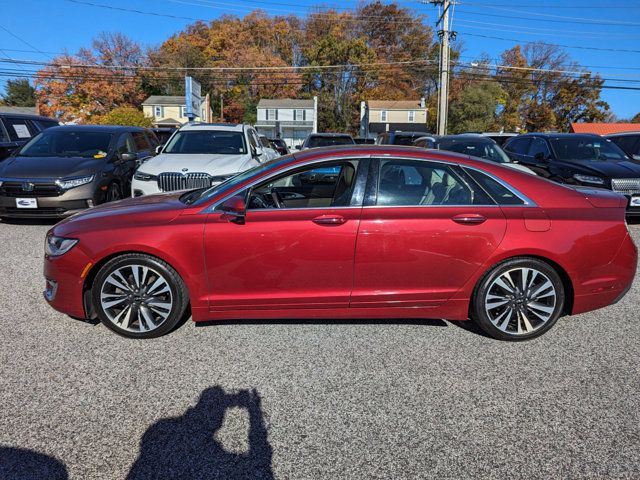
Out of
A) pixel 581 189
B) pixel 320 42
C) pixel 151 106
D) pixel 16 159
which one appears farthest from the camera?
pixel 320 42

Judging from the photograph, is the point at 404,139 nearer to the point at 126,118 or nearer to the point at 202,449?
the point at 202,449

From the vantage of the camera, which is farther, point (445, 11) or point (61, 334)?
point (445, 11)

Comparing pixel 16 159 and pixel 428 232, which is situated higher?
pixel 16 159

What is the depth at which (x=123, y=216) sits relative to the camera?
12.9 feet

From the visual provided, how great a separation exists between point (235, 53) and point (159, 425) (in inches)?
2872

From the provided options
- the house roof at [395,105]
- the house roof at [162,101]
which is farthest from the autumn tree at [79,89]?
the house roof at [395,105]

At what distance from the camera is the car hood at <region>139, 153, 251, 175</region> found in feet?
25.7

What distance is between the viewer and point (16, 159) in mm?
8672

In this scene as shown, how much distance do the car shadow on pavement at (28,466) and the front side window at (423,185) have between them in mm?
2828

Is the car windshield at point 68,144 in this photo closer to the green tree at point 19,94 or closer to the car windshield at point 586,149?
the car windshield at point 586,149

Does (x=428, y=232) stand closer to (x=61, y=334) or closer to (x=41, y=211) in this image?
(x=61, y=334)

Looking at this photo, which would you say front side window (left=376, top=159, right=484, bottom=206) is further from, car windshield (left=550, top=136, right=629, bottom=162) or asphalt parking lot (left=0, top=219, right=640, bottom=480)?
car windshield (left=550, top=136, right=629, bottom=162)

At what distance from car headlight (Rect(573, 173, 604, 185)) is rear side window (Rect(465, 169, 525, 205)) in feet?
19.6

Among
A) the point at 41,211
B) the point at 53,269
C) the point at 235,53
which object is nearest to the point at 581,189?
the point at 53,269
